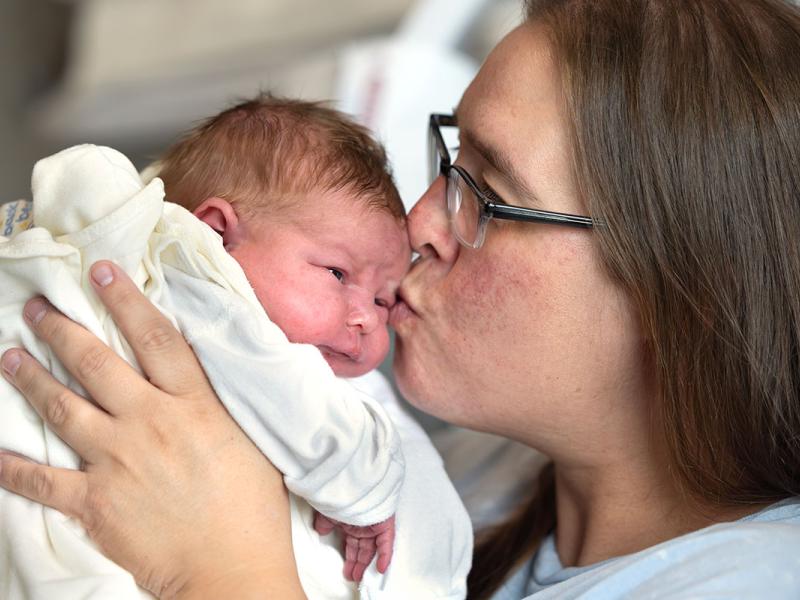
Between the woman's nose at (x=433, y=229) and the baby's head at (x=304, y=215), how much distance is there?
3cm

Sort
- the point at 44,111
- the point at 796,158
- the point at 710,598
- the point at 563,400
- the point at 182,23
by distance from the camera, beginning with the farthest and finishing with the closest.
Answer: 1. the point at 44,111
2. the point at 182,23
3. the point at 563,400
4. the point at 796,158
5. the point at 710,598

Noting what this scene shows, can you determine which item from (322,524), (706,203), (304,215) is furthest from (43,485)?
(706,203)

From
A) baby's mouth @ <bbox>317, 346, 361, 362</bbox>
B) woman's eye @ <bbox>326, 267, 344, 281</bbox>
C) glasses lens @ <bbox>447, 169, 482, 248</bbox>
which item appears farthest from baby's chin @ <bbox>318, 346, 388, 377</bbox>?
glasses lens @ <bbox>447, 169, 482, 248</bbox>

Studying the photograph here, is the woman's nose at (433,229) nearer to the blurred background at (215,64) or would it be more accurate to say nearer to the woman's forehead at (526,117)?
the woman's forehead at (526,117)

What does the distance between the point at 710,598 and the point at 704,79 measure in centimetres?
64

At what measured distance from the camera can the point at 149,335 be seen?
1175 millimetres

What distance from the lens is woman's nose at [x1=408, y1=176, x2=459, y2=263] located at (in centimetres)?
145

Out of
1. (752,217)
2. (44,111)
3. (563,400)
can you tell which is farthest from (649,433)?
(44,111)

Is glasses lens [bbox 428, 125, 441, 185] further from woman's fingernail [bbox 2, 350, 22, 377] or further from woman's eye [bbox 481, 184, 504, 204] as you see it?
woman's fingernail [bbox 2, 350, 22, 377]

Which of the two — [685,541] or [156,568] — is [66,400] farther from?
[685,541]

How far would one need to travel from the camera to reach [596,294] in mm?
1316

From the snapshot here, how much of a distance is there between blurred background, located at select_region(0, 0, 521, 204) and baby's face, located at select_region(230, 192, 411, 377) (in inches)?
33.1

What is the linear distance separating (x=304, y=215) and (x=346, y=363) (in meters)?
0.22

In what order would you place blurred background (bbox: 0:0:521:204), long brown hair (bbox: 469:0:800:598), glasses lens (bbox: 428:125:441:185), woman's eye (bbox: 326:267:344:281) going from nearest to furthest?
long brown hair (bbox: 469:0:800:598)
woman's eye (bbox: 326:267:344:281)
glasses lens (bbox: 428:125:441:185)
blurred background (bbox: 0:0:521:204)
